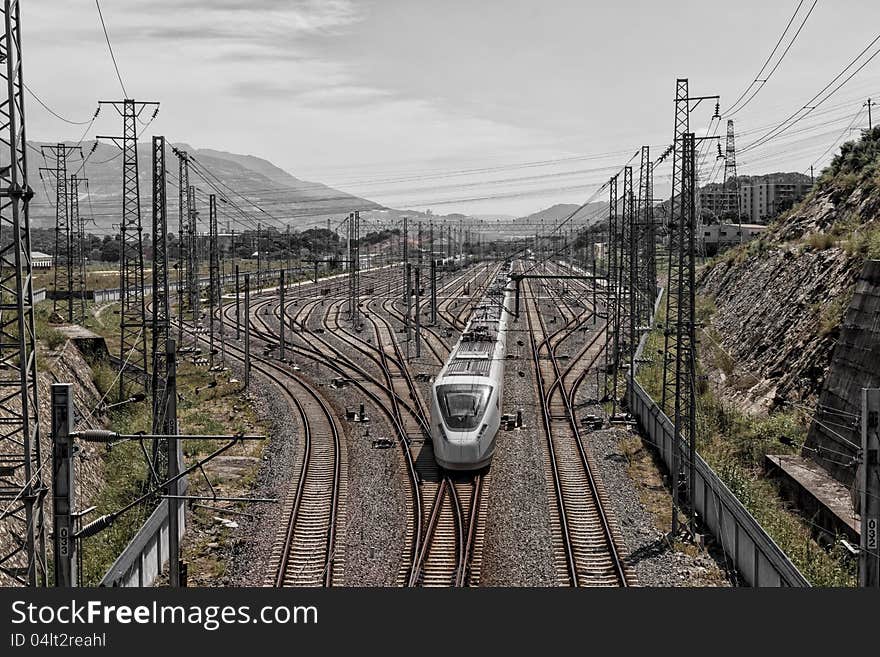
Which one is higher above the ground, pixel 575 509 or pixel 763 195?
pixel 763 195

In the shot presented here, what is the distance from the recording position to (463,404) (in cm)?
2098

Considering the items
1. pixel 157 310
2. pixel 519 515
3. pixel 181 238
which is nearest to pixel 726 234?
pixel 181 238

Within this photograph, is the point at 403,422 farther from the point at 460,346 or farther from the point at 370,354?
the point at 370,354

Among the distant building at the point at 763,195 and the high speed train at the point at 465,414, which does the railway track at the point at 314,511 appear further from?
the distant building at the point at 763,195

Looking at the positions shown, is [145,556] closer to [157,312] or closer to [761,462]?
[157,312]

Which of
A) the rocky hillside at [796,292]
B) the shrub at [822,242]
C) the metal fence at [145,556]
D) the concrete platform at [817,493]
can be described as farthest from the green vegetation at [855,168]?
the metal fence at [145,556]

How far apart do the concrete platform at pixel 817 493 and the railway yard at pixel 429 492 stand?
7.72 feet

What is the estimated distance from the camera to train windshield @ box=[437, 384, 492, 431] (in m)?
20.7

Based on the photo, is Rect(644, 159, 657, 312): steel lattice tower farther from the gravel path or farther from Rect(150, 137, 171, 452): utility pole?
Rect(150, 137, 171, 452): utility pole

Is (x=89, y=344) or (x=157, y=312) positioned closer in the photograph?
(x=157, y=312)

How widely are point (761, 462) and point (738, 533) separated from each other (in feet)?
17.5

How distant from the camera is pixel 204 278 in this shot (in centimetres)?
8256

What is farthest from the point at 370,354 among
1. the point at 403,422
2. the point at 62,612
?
the point at 62,612

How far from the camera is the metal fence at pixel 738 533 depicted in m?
12.9
